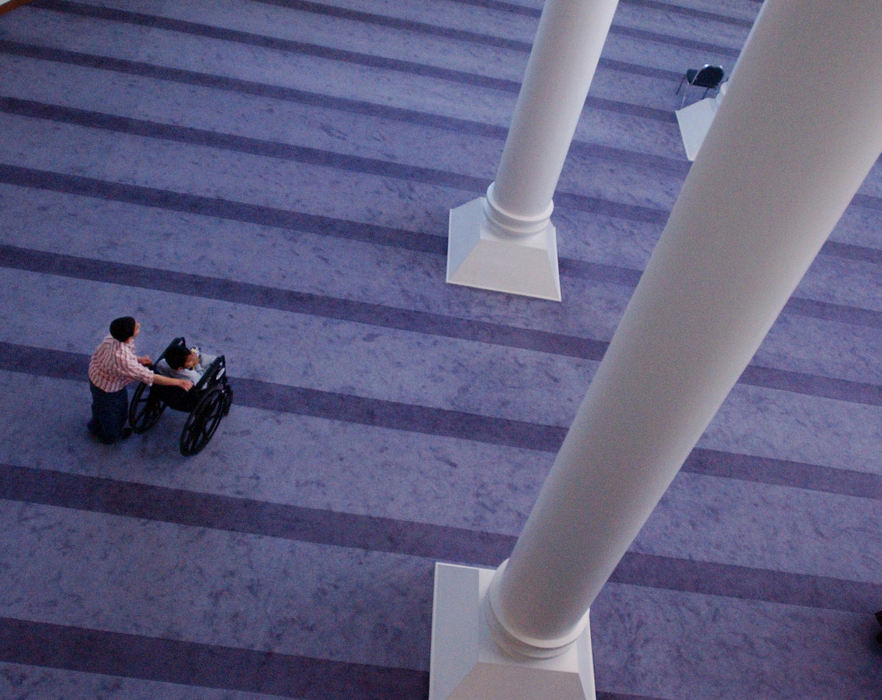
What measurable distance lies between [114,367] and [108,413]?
38cm

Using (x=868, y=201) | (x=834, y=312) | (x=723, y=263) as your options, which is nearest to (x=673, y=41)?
(x=868, y=201)

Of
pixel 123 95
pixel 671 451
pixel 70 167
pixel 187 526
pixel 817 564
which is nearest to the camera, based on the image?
pixel 671 451

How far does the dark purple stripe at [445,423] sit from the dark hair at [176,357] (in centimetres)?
66

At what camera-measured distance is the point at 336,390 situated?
232 inches

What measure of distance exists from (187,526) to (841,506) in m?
4.29

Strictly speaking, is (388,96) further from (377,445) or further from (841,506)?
(841,506)

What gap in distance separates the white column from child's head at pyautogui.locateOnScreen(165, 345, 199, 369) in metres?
2.37

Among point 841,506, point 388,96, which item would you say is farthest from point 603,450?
point 388,96

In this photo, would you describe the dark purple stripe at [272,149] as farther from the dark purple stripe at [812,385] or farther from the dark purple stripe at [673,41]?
the dark purple stripe at [673,41]

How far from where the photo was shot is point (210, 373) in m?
5.22

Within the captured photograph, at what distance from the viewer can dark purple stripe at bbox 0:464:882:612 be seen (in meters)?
5.04

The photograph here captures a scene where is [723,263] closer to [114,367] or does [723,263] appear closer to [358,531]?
[358,531]

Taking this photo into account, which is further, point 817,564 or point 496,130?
point 496,130

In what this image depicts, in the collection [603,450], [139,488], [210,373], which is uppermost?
[603,450]
